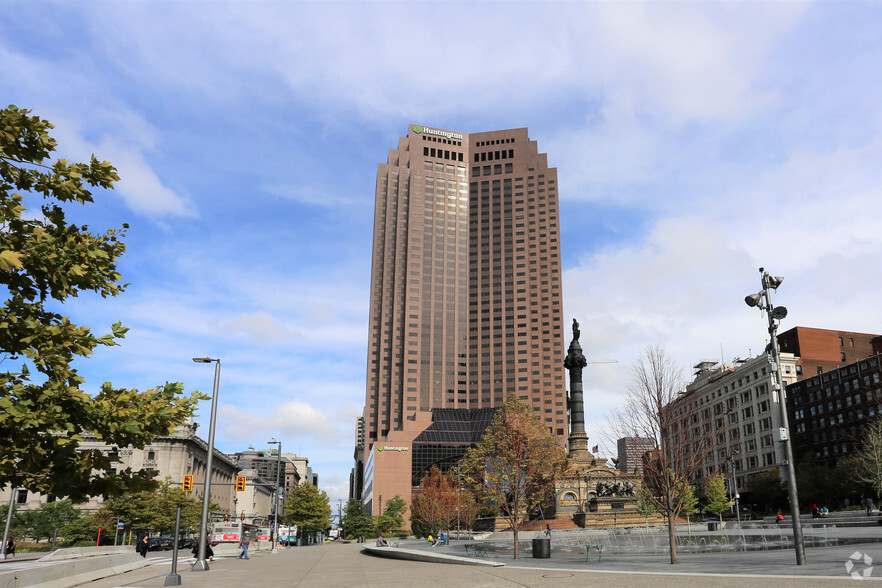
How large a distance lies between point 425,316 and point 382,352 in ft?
58.5

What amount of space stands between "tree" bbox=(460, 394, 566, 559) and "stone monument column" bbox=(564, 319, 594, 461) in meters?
29.4

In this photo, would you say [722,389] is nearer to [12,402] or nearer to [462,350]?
[462,350]

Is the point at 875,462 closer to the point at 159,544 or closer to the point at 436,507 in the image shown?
the point at 436,507

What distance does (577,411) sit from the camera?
7956 centimetres

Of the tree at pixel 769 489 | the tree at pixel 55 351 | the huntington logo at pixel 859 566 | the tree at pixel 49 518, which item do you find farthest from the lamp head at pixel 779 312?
the tree at pixel 769 489

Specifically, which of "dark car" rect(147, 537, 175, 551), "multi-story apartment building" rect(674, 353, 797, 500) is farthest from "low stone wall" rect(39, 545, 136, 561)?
"multi-story apartment building" rect(674, 353, 797, 500)

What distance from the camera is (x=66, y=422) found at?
26.8 feet

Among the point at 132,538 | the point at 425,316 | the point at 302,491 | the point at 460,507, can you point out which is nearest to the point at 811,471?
the point at 460,507

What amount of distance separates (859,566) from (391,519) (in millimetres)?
100331

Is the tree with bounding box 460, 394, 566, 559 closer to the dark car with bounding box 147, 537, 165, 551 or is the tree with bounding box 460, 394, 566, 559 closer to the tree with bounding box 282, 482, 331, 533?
the dark car with bounding box 147, 537, 165, 551

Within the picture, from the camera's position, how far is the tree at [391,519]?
10875 cm

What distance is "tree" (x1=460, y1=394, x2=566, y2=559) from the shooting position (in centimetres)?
3669

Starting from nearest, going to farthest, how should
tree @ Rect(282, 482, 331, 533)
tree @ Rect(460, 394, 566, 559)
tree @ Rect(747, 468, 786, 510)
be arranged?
tree @ Rect(460, 394, 566, 559), tree @ Rect(282, 482, 331, 533), tree @ Rect(747, 468, 786, 510)

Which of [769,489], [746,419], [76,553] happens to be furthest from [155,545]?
[746,419]
